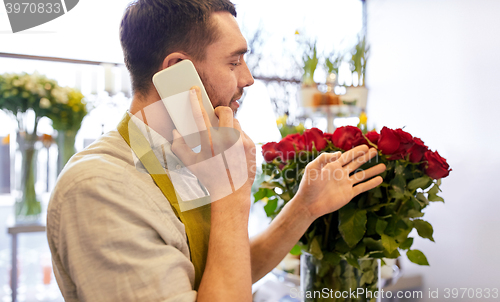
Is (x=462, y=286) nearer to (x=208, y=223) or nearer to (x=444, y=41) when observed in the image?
(x=444, y=41)

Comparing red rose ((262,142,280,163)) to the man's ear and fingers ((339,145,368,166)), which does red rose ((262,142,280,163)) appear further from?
the man's ear

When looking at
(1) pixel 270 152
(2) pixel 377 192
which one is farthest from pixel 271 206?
(2) pixel 377 192

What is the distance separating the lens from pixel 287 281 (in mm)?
953

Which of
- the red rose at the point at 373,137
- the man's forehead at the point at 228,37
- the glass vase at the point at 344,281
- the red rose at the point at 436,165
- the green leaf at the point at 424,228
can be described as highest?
the man's forehead at the point at 228,37

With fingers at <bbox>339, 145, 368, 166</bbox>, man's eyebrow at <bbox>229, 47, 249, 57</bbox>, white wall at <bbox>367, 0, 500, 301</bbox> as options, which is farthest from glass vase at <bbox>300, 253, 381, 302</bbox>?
white wall at <bbox>367, 0, 500, 301</bbox>

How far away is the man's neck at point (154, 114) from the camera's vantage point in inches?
23.9

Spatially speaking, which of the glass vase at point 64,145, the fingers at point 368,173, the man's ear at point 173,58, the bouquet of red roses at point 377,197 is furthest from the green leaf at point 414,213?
the glass vase at point 64,145

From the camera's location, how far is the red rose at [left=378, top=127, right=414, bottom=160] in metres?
0.58

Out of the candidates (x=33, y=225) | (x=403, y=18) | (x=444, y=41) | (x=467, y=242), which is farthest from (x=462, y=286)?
(x=33, y=225)

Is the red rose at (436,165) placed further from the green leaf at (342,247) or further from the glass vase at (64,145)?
the glass vase at (64,145)

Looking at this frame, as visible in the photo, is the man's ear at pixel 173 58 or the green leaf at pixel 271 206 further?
the green leaf at pixel 271 206

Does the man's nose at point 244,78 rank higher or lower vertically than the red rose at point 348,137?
higher

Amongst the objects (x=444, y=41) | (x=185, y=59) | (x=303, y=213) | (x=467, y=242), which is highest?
(x=444, y=41)

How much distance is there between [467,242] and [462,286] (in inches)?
6.4
